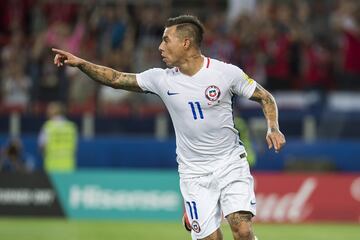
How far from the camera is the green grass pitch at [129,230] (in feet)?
54.3

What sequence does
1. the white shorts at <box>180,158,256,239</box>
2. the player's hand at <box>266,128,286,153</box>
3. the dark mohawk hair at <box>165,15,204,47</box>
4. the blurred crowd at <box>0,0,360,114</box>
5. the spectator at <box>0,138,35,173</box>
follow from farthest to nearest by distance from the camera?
the blurred crowd at <box>0,0,360,114</box>, the spectator at <box>0,138,35,173</box>, the dark mohawk hair at <box>165,15,204,47</box>, the white shorts at <box>180,158,256,239</box>, the player's hand at <box>266,128,286,153</box>

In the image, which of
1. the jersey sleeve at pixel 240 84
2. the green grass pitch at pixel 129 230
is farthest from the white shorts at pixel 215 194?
the green grass pitch at pixel 129 230

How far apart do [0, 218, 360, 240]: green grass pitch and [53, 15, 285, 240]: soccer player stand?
5.92m

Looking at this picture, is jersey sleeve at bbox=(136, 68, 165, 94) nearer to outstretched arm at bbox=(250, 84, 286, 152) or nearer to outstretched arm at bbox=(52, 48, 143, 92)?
outstretched arm at bbox=(52, 48, 143, 92)

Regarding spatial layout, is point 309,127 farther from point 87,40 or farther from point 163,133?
point 87,40

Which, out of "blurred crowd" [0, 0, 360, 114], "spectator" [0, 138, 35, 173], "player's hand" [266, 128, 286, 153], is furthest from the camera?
"blurred crowd" [0, 0, 360, 114]

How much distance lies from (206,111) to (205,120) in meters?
0.08

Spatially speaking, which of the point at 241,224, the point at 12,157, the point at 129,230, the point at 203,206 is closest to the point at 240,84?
the point at 203,206

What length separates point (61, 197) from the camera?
2005cm

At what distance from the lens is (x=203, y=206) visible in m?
10.2

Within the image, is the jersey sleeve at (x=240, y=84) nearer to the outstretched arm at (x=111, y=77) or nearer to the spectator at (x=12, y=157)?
the outstretched arm at (x=111, y=77)

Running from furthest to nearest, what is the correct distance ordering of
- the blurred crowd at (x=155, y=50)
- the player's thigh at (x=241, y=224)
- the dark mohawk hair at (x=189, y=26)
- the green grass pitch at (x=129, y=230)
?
the blurred crowd at (x=155, y=50) < the green grass pitch at (x=129, y=230) < the dark mohawk hair at (x=189, y=26) < the player's thigh at (x=241, y=224)

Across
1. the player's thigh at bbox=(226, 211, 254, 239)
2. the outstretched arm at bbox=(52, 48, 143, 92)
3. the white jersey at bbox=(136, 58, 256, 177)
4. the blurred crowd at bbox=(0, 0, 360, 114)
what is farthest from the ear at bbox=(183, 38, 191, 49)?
the blurred crowd at bbox=(0, 0, 360, 114)

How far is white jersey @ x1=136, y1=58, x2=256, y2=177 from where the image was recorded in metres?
10.1
